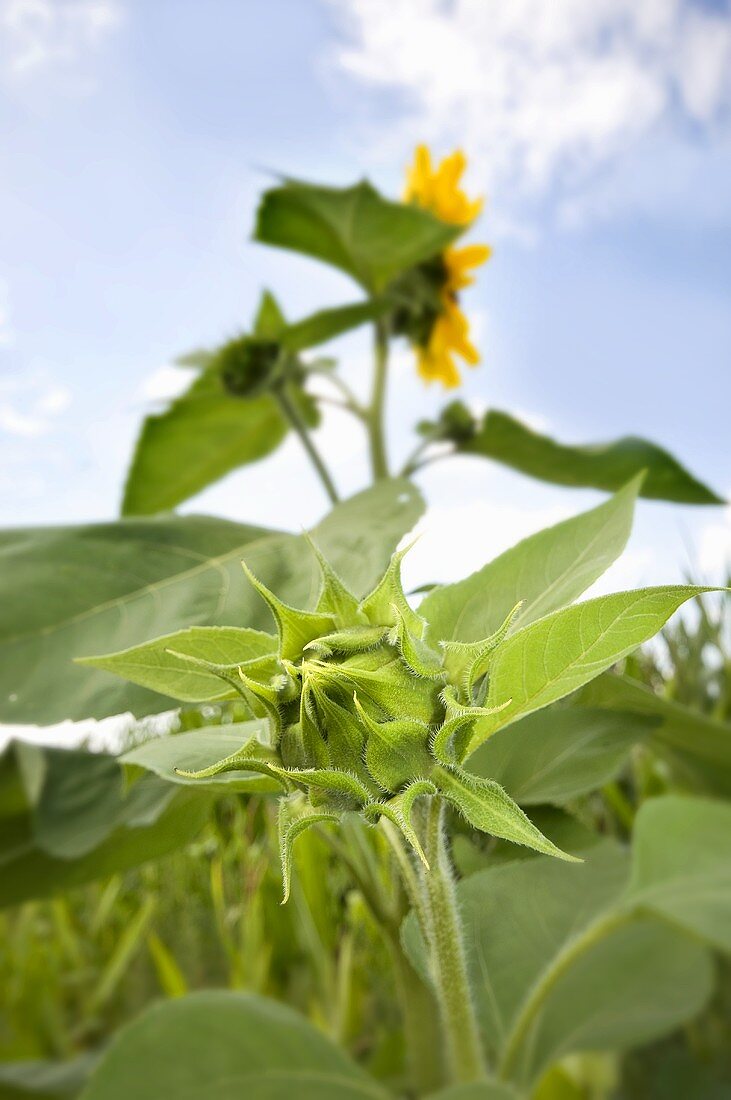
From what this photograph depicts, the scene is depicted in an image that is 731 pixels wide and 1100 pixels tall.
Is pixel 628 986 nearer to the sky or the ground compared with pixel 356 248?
nearer to the ground

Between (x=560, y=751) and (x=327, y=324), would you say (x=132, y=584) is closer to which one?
(x=560, y=751)

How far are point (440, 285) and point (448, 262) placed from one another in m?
0.02

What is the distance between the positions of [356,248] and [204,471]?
20 centimetres

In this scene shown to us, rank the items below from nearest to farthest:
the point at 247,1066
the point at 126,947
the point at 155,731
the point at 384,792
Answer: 1. the point at 384,792
2. the point at 247,1066
3. the point at 126,947
4. the point at 155,731

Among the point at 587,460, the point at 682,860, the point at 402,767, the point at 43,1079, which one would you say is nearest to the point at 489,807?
the point at 402,767

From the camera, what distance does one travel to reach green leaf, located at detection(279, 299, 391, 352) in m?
0.56

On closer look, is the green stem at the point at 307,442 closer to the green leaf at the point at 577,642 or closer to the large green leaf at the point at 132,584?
the large green leaf at the point at 132,584

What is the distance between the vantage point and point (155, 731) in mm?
861

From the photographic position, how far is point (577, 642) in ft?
0.51

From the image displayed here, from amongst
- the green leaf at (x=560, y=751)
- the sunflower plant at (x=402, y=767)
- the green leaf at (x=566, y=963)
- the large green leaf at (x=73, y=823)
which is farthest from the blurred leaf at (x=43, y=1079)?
the green leaf at (x=560, y=751)

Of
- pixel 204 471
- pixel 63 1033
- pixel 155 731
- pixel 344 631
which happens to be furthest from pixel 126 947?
pixel 344 631

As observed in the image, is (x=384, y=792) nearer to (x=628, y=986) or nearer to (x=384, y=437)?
(x=628, y=986)

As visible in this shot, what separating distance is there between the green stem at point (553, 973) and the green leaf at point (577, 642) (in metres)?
0.11

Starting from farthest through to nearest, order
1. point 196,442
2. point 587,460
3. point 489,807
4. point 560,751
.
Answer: point 196,442
point 587,460
point 560,751
point 489,807
